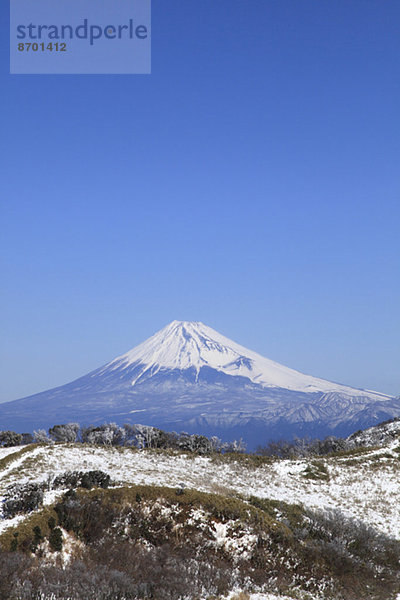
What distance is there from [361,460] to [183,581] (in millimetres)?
26903

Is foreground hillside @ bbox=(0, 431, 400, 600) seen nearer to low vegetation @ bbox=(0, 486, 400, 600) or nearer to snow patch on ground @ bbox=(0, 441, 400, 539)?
low vegetation @ bbox=(0, 486, 400, 600)

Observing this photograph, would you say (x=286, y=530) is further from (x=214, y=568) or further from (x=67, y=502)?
(x=67, y=502)

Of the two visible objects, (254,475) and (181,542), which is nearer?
(181,542)

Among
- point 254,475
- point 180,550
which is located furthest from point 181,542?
point 254,475

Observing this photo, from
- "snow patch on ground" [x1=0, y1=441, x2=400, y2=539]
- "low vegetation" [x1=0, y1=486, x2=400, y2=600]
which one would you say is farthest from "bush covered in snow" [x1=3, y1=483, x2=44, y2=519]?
"snow patch on ground" [x1=0, y1=441, x2=400, y2=539]

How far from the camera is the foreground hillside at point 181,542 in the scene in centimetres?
1540

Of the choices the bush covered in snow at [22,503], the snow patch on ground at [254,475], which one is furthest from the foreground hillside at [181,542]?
the snow patch on ground at [254,475]

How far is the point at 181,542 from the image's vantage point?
19938 millimetres

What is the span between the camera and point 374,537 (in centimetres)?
2194

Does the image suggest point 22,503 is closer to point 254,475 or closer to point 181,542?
point 181,542

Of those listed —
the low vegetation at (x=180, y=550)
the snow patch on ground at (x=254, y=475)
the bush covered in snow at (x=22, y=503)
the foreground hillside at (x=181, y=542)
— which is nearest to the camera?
the low vegetation at (x=180, y=550)

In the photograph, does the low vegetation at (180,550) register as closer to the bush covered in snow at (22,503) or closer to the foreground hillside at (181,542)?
the foreground hillside at (181,542)

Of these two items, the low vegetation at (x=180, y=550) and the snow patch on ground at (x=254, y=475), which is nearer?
the low vegetation at (x=180, y=550)

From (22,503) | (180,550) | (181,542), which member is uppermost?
(22,503)
